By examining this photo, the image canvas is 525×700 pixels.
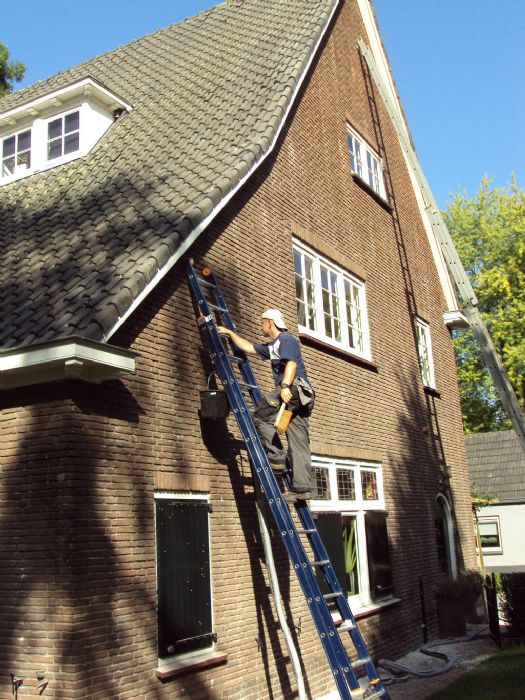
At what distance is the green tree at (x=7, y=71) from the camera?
75.2ft

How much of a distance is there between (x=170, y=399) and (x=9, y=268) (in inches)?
85.4

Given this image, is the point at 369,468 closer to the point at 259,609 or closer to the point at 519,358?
the point at 259,609

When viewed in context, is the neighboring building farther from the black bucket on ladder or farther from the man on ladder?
the black bucket on ladder

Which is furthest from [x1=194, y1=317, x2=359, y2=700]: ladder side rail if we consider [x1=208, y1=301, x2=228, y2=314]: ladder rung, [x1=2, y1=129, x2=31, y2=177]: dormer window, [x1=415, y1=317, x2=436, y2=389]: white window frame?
[x1=415, y1=317, x2=436, y2=389]: white window frame

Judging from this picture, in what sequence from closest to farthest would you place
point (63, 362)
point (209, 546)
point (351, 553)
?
point (63, 362), point (209, 546), point (351, 553)

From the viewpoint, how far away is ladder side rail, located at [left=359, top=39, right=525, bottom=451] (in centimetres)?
1302

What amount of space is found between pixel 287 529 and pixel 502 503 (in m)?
23.4

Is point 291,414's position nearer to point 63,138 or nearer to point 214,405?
point 214,405

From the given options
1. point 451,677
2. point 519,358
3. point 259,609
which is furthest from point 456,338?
point 259,609

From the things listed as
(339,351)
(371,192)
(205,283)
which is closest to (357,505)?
(339,351)

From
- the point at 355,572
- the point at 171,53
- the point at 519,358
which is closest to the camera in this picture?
the point at 355,572

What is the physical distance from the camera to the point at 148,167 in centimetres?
915

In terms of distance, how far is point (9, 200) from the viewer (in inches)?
390

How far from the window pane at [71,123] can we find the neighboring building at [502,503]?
21.2 meters
